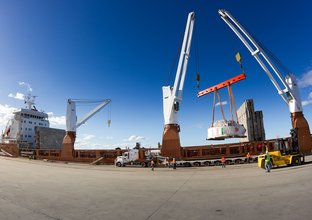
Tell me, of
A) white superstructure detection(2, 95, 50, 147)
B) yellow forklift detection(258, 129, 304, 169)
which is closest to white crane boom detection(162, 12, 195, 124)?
yellow forklift detection(258, 129, 304, 169)

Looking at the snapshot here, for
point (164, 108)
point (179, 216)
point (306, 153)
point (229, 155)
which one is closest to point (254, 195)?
point (179, 216)

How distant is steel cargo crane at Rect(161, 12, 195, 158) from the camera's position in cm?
3041

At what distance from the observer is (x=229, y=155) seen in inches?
1045

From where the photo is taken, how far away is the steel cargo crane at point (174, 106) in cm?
3041

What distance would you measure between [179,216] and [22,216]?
4.56m

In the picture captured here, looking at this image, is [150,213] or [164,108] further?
[164,108]

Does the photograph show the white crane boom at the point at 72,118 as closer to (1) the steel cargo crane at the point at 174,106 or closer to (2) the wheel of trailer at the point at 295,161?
(1) the steel cargo crane at the point at 174,106

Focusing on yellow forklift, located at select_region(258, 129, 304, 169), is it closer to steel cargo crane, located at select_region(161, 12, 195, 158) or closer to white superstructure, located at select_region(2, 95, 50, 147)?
steel cargo crane, located at select_region(161, 12, 195, 158)

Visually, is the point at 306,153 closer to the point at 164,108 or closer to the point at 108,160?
the point at 164,108

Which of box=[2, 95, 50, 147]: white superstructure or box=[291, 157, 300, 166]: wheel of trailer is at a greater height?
box=[2, 95, 50, 147]: white superstructure

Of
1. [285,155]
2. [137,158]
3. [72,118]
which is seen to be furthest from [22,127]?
[285,155]

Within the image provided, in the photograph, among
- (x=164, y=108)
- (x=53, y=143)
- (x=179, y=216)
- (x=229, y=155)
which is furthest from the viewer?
(x=53, y=143)

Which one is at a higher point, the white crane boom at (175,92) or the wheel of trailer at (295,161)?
the white crane boom at (175,92)

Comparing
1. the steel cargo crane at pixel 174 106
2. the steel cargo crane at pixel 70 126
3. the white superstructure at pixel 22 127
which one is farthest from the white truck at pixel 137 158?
the white superstructure at pixel 22 127
